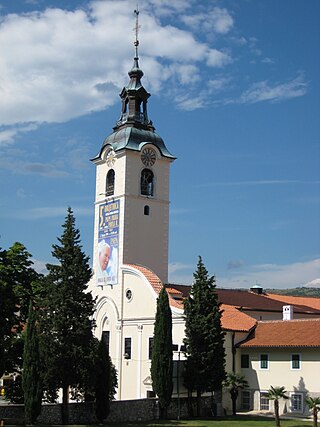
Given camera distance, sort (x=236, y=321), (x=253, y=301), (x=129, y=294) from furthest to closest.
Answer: (x=253, y=301)
(x=129, y=294)
(x=236, y=321)

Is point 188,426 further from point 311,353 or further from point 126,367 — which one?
point 126,367

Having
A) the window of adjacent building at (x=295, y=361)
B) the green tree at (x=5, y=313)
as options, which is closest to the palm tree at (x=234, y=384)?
the window of adjacent building at (x=295, y=361)

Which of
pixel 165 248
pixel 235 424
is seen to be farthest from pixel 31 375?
pixel 165 248

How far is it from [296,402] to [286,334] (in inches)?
173

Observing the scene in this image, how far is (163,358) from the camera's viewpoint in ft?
142

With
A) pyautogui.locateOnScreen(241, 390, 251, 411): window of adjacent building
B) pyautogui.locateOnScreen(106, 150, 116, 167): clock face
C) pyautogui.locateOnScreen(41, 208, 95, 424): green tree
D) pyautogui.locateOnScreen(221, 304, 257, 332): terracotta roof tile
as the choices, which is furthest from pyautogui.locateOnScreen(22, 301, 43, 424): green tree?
pyautogui.locateOnScreen(106, 150, 116, 167): clock face

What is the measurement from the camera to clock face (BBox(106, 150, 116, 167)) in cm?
5878

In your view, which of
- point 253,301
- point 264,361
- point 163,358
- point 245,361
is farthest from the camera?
point 253,301

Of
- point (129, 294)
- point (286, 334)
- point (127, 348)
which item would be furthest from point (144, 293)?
point (286, 334)

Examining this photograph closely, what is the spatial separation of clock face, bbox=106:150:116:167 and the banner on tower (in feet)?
10.8

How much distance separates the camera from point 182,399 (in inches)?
1761

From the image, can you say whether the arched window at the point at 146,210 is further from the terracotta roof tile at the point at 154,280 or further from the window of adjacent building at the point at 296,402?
the window of adjacent building at the point at 296,402

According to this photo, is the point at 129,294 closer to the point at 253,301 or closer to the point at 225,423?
the point at 253,301

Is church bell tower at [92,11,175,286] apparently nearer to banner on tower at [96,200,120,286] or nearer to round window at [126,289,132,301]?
banner on tower at [96,200,120,286]
